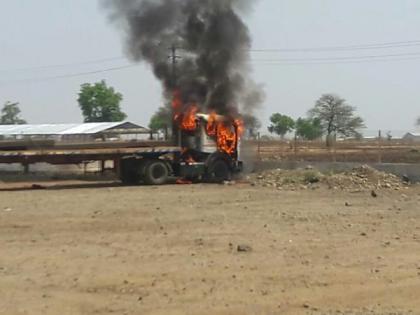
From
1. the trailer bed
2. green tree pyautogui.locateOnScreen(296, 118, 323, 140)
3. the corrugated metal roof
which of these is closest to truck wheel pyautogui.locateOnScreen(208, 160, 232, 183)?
the trailer bed

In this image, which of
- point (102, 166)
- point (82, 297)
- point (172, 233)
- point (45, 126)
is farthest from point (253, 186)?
point (45, 126)

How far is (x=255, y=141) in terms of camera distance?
37156 mm

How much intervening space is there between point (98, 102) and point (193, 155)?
9010 cm

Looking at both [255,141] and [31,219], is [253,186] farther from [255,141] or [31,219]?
[31,219]

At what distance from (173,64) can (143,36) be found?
77.0 inches

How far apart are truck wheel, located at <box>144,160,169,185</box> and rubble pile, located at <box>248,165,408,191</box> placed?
10.9 feet

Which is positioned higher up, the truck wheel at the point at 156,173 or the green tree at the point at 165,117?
the green tree at the point at 165,117

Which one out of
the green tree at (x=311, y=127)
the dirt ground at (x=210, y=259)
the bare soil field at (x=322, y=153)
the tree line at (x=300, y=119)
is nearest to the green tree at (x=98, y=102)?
the tree line at (x=300, y=119)

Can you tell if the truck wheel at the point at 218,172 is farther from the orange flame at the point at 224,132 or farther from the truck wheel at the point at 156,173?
the truck wheel at the point at 156,173

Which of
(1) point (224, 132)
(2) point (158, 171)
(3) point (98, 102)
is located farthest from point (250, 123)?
(3) point (98, 102)

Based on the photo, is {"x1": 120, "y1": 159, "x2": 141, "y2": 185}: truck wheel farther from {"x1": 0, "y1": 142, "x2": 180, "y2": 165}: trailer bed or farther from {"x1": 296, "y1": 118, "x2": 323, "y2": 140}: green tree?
{"x1": 296, "y1": 118, "x2": 323, "y2": 140}: green tree

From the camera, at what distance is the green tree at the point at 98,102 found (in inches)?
4641

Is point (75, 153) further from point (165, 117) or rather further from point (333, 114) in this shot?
point (333, 114)

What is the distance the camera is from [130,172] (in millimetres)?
30672
